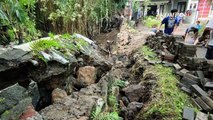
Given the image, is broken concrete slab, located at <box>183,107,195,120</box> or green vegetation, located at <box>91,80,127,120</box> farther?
broken concrete slab, located at <box>183,107,195,120</box>

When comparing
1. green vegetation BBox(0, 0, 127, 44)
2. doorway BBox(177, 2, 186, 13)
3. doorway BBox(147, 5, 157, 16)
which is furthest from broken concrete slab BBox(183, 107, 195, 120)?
doorway BBox(147, 5, 157, 16)

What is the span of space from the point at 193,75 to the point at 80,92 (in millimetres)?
2648

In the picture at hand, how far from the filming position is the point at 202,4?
622 inches

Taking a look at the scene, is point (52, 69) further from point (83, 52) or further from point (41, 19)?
point (41, 19)

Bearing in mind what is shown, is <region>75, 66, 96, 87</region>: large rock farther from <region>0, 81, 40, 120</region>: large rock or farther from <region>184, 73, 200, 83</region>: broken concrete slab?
<region>184, 73, 200, 83</region>: broken concrete slab

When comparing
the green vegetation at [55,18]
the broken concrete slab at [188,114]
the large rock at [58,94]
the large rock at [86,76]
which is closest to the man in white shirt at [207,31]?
the broken concrete slab at [188,114]

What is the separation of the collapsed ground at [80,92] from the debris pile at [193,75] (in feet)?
0.57

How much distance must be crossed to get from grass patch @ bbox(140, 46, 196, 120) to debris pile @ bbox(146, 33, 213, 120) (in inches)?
5.2

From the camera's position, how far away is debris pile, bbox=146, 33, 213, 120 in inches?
127

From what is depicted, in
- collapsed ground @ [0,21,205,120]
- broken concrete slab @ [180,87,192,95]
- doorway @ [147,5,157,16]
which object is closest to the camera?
collapsed ground @ [0,21,205,120]

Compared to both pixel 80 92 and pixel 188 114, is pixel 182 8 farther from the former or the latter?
pixel 80 92

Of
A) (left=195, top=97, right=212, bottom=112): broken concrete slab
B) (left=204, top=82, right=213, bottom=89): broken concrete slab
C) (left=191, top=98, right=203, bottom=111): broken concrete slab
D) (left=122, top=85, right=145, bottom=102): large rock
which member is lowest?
(left=122, top=85, right=145, bottom=102): large rock

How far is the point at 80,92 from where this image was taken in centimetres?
309

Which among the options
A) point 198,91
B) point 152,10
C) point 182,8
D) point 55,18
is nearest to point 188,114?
point 198,91
